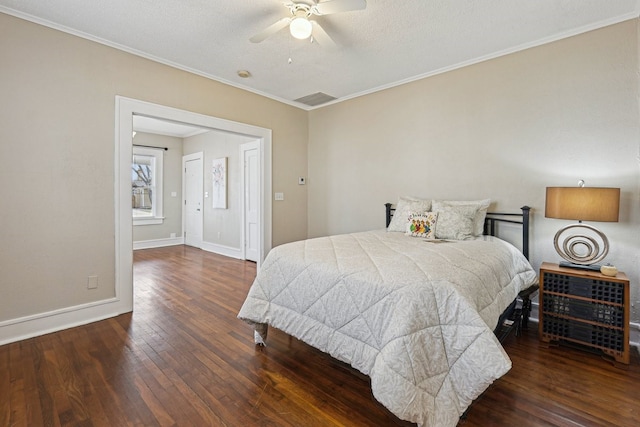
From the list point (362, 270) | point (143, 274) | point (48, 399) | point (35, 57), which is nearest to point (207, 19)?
point (35, 57)

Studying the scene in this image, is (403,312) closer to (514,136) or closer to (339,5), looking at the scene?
(339,5)

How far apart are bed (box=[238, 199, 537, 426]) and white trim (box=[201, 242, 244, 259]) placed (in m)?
3.58

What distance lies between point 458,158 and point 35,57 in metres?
4.11

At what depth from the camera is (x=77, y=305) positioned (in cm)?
279

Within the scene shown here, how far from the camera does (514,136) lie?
3002 mm

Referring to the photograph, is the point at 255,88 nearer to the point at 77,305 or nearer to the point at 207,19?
the point at 207,19

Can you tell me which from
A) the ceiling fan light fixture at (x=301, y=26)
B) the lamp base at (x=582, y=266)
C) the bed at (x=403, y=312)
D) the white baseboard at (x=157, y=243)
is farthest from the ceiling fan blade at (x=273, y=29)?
the white baseboard at (x=157, y=243)

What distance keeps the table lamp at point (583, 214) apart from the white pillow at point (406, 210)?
1104 millimetres

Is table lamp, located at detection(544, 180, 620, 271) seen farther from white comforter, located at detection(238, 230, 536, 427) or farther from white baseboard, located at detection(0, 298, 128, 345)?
white baseboard, located at detection(0, 298, 128, 345)

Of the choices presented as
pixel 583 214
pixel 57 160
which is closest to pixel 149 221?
pixel 57 160

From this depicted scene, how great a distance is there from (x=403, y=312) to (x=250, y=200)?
4530 millimetres

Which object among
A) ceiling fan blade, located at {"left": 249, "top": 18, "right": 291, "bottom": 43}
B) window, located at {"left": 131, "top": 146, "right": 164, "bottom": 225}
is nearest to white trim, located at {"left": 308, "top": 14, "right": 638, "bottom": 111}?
ceiling fan blade, located at {"left": 249, "top": 18, "right": 291, "bottom": 43}

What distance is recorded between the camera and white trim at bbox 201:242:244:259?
18.9 ft

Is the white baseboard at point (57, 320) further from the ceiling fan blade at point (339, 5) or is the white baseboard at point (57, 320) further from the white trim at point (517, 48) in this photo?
the white trim at point (517, 48)
